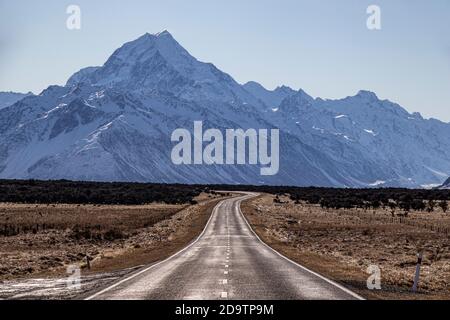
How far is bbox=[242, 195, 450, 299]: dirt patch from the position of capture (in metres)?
26.7

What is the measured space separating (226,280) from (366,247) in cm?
2449

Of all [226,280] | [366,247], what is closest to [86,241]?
[366,247]

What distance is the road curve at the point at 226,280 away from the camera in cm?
2106

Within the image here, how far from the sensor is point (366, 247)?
4778 centimetres

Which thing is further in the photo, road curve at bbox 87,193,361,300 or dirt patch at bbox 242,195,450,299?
dirt patch at bbox 242,195,450,299

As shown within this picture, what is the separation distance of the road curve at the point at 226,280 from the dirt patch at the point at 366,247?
1.38 meters

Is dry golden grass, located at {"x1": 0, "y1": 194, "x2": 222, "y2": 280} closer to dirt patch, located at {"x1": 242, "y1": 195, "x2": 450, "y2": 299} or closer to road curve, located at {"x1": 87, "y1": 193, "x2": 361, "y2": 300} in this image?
road curve, located at {"x1": 87, "y1": 193, "x2": 361, "y2": 300}

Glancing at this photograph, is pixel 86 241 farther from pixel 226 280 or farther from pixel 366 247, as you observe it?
pixel 226 280

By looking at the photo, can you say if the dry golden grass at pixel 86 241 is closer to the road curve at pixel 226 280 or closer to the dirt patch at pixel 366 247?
the road curve at pixel 226 280

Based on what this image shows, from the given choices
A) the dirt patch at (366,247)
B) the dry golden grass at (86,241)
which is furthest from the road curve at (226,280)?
the dry golden grass at (86,241)

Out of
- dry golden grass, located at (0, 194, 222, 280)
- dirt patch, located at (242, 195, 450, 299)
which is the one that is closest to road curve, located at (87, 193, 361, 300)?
dirt patch, located at (242, 195, 450, 299)

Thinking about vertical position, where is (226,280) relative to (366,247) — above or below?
above

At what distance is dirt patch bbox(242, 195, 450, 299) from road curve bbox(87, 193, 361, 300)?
54.5 inches

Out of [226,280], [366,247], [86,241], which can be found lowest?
[366,247]
